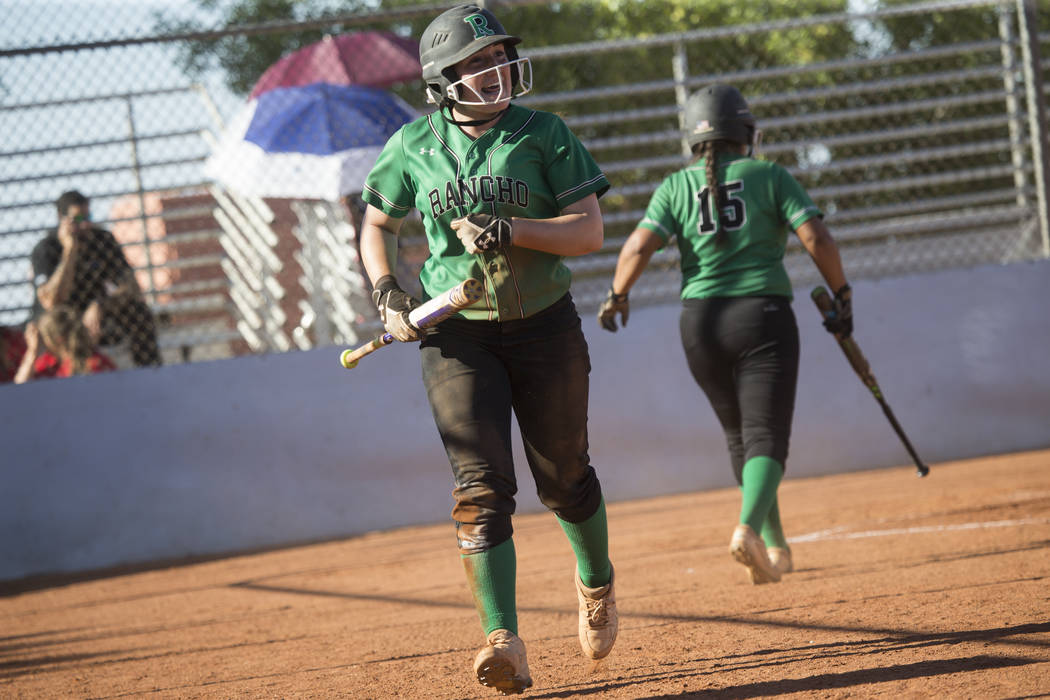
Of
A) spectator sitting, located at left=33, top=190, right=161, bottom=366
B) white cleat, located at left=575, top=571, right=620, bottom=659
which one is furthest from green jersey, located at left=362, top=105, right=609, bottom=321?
spectator sitting, located at left=33, top=190, right=161, bottom=366

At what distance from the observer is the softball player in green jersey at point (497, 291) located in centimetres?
342

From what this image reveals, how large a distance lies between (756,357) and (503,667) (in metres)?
2.25

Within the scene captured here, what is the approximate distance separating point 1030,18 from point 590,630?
281 inches

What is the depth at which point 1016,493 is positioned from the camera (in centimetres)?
686

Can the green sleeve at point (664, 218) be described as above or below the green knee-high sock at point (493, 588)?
above

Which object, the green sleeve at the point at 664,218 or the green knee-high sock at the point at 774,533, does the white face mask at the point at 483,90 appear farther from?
the green knee-high sock at the point at 774,533

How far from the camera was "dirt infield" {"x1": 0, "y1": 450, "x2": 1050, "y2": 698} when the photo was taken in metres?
3.56

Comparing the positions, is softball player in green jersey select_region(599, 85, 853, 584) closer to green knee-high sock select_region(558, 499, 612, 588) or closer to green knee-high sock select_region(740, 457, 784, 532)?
green knee-high sock select_region(740, 457, 784, 532)

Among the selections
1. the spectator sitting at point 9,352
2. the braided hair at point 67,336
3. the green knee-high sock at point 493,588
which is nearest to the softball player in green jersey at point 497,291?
the green knee-high sock at point 493,588

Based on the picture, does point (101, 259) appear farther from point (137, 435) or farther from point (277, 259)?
point (277, 259)

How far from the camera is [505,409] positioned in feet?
11.6

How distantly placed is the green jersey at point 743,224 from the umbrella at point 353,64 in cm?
487

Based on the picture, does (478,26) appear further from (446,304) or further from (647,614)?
(647,614)

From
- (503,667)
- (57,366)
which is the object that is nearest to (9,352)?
(57,366)
